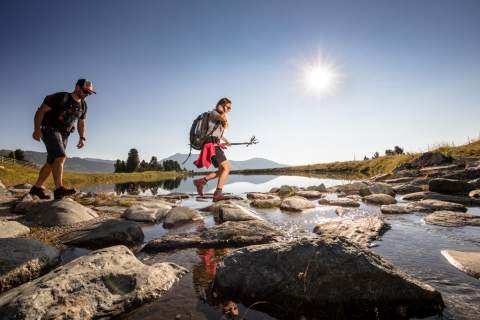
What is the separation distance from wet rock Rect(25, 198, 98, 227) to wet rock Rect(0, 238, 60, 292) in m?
3.12

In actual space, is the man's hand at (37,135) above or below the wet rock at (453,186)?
above

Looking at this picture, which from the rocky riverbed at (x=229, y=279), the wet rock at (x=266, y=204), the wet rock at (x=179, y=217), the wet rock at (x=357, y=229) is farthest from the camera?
the wet rock at (x=266, y=204)

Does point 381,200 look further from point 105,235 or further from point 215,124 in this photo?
point 105,235

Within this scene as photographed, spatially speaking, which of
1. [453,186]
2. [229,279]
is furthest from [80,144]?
[453,186]

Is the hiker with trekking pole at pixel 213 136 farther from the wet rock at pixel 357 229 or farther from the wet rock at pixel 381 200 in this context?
the wet rock at pixel 381 200

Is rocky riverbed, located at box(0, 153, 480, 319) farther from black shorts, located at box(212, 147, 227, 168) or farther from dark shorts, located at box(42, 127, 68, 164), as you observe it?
black shorts, located at box(212, 147, 227, 168)

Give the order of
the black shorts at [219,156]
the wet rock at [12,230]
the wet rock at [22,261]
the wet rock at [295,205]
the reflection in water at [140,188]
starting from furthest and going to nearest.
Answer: the reflection in water at [140,188], the black shorts at [219,156], the wet rock at [295,205], the wet rock at [12,230], the wet rock at [22,261]

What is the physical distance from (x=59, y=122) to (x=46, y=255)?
526 cm

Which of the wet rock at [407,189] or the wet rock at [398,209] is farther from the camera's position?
the wet rock at [407,189]

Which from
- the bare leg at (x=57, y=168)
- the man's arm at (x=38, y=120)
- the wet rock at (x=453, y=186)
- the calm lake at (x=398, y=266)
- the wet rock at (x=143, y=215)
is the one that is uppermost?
the man's arm at (x=38, y=120)

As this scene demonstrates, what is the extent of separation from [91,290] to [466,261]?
4.99 m

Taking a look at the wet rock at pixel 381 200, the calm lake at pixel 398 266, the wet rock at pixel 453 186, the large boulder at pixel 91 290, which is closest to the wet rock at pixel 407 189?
the wet rock at pixel 453 186

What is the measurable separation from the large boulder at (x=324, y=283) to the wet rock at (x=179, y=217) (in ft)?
14.3

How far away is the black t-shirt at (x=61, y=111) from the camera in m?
7.91
